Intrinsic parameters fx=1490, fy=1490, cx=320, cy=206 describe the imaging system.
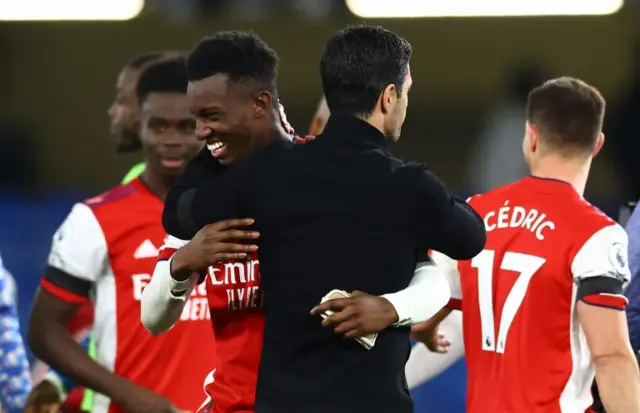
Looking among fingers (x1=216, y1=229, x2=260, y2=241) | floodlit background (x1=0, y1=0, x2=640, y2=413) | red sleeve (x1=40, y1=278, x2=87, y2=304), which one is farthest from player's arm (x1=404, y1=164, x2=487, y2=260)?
floodlit background (x1=0, y1=0, x2=640, y2=413)

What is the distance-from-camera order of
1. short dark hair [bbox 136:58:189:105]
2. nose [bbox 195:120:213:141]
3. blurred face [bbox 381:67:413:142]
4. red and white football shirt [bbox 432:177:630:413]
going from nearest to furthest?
blurred face [bbox 381:67:413:142] < nose [bbox 195:120:213:141] < red and white football shirt [bbox 432:177:630:413] < short dark hair [bbox 136:58:189:105]

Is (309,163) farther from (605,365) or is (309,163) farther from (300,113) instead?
(300,113)

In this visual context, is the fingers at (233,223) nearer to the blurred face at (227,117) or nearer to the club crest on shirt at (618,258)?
the blurred face at (227,117)

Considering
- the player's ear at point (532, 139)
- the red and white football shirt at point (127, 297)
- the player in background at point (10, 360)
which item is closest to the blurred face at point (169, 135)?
the red and white football shirt at point (127, 297)

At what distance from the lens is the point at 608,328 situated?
3.58 meters

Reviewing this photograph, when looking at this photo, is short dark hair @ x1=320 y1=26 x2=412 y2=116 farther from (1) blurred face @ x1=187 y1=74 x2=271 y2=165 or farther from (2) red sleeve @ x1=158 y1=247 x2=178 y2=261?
(2) red sleeve @ x1=158 y1=247 x2=178 y2=261

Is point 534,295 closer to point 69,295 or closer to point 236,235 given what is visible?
point 236,235

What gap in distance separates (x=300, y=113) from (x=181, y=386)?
14.1 feet

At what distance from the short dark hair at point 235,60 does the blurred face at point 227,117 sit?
23 millimetres

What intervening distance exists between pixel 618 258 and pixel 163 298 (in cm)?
119

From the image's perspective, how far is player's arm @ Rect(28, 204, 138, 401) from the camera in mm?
4152

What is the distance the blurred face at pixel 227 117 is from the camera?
3.09 meters

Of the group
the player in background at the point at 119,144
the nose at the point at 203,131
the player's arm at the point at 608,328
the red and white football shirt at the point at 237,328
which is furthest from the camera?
the player in background at the point at 119,144

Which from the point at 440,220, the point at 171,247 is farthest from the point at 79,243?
the point at 440,220
